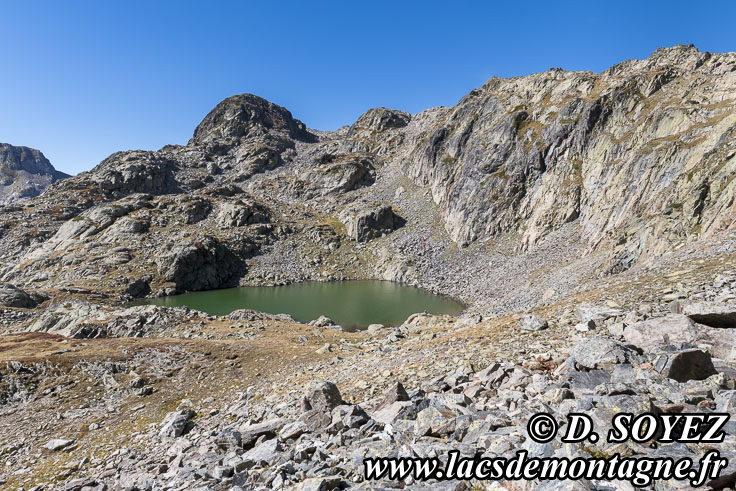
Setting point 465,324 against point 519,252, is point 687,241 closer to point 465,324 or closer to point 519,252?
point 465,324

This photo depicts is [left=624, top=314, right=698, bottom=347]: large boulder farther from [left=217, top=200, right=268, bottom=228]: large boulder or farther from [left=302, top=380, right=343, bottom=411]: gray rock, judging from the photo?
[left=217, top=200, right=268, bottom=228]: large boulder

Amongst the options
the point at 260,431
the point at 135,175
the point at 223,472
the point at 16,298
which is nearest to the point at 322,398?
the point at 260,431

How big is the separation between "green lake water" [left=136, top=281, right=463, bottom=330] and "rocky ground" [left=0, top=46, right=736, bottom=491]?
5693mm

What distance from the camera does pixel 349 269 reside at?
97.5 meters

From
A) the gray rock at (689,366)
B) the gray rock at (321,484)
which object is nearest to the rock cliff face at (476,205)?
the gray rock at (689,366)

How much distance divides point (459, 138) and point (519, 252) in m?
59.0

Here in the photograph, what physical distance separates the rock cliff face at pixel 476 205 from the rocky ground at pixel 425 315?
0.60m

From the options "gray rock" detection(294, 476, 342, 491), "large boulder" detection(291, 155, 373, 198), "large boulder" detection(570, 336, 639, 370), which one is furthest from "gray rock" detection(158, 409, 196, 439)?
"large boulder" detection(291, 155, 373, 198)

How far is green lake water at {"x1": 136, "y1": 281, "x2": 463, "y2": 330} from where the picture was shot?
5640 centimetres

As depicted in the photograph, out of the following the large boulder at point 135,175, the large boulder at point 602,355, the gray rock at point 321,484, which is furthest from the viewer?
the large boulder at point 135,175

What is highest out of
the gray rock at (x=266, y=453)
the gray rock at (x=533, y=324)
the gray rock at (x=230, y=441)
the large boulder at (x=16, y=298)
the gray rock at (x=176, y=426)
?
the gray rock at (x=533, y=324)

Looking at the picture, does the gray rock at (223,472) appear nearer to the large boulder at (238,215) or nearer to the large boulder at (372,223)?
the large boulder at (372,223)

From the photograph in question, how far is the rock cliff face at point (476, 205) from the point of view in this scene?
1898 inches

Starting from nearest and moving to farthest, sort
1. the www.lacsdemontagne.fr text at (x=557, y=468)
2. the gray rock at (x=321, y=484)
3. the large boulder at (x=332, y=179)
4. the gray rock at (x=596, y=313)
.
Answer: the www.lacsdemontagne.fr text at (x=557, y=468) → the gray rock at (x=321, y=484) → the gray rock at (x=596, y=313) → the large boulder at (x=332, y=179)
